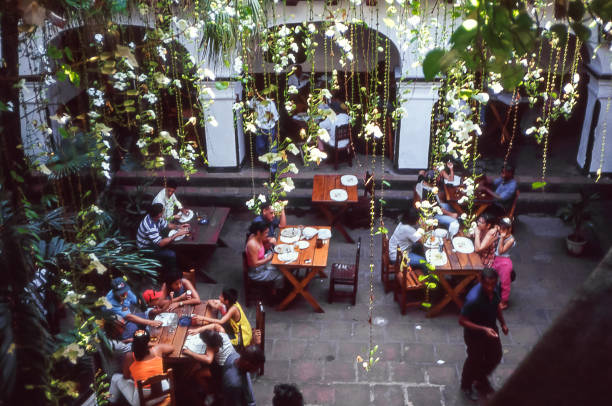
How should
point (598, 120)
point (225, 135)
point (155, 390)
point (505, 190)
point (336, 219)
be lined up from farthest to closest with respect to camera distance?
point (225, 135) → point (598, 120) → point (336, 219) → point (505, 190) → point (155, 390)

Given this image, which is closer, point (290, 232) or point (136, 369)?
point (136, 369)

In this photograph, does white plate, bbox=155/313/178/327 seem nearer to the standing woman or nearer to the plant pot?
the standing woman

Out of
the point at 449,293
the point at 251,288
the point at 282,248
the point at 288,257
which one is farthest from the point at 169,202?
the point at 449,293

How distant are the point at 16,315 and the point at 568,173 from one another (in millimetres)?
9323

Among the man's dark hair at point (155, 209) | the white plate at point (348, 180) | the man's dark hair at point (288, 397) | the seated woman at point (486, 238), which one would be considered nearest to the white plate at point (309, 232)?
the white plate at point (348, 180)

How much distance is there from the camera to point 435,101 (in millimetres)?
9469

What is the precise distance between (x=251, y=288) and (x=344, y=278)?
47.7 inches

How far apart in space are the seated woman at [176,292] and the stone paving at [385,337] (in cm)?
107

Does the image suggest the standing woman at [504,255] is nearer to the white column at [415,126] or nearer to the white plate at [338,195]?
the white plate at [338,195]

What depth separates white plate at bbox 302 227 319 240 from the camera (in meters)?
7.81

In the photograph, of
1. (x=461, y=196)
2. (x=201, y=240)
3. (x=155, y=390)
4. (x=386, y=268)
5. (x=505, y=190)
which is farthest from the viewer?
(x=461, y=196)

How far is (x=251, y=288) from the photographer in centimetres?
778

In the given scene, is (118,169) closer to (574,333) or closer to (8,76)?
(8,76)

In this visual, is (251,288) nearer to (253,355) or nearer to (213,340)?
(213,340)
